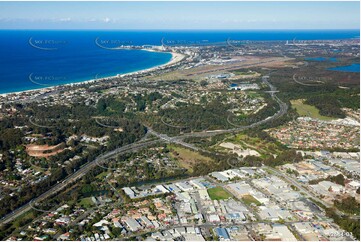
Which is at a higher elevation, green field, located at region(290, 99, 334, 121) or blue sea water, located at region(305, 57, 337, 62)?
blue sea water, located at region(305, 57, 337, 62)

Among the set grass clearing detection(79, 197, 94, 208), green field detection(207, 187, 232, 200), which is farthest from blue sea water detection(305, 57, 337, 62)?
grass clearing detection(79, 197, 94, 208)

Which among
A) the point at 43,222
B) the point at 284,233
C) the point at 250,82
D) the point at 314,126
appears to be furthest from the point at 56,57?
the point at 284,233

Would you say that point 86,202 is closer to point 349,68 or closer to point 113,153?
point 113,153
